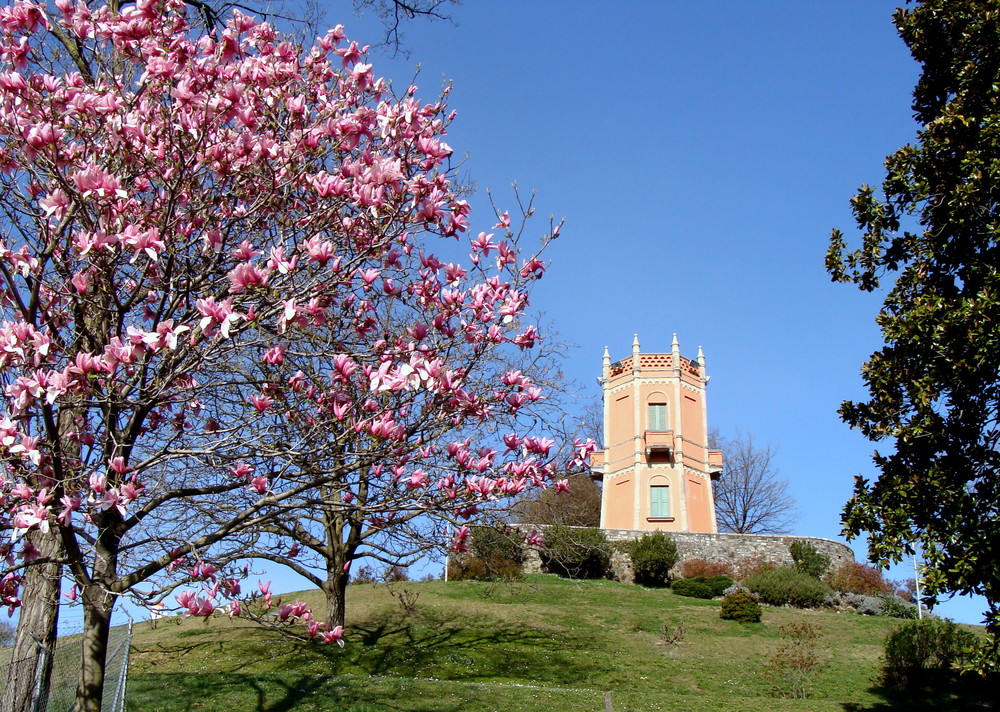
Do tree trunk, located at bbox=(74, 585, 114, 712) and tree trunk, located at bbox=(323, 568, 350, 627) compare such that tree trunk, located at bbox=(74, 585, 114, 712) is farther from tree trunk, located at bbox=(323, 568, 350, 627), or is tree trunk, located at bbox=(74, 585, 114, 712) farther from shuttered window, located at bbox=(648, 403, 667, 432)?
shuttered window, located at bbox=(648, 403, 667, 432)

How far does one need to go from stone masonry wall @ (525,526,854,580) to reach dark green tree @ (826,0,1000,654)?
2169 cm

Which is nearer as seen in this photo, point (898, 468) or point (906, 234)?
point (898, 468)

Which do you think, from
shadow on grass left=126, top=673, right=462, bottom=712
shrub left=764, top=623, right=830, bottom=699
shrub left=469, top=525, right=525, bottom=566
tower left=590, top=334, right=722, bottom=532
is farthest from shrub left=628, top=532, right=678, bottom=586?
shadow on grass left=126, top=673, right=462, bottom=712

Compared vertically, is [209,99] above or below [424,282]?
above

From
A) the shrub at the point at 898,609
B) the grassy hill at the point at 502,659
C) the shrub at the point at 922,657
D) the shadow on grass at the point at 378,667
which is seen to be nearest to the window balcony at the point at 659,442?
the grassy hill at the point at 502,659

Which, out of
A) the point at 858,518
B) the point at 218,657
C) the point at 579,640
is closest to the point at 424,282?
the point at 858,518

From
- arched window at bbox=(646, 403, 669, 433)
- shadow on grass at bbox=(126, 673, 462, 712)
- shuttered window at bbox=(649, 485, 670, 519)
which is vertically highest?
arched window at bbox=(646, 403, 669, 433)

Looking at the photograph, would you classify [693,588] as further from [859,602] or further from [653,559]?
[859,602]

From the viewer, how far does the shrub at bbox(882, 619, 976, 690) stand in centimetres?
1444

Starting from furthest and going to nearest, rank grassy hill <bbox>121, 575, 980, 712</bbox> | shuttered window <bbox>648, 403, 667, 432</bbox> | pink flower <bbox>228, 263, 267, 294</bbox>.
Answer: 1. shuttered window <bbox>648, 403, 667, 432</bbox>
2. grassy hill <bbox>121, 575, 980, 712</bbox>
3. pink flower <bbox>228, 263, 267, 294</bbox>

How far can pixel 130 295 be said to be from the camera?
5.81m

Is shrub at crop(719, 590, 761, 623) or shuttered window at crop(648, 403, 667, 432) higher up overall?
shuttered window at crop(648, 403, 667, 432)

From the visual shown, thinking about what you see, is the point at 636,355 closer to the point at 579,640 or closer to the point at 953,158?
the point at 579,640

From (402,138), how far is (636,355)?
35467 millimetres
